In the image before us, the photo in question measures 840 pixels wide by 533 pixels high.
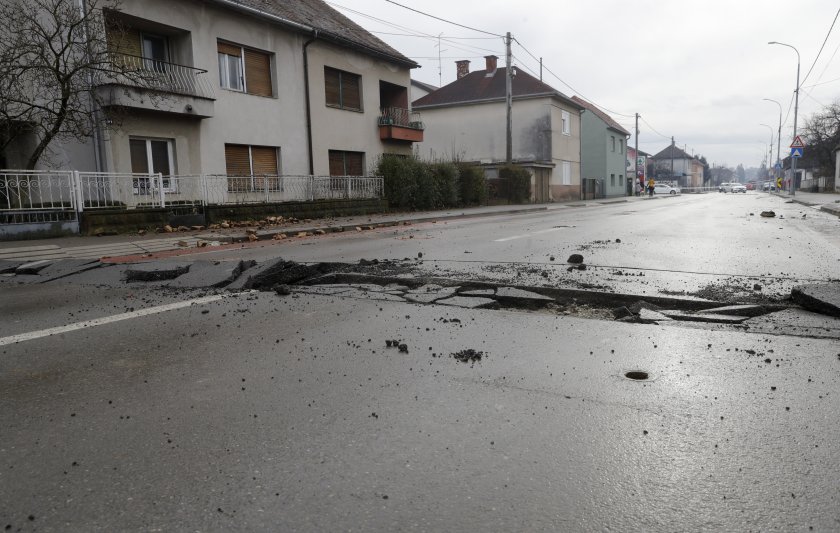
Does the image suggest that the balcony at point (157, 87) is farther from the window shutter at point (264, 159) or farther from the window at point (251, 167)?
the window shutter at point (264, 159)

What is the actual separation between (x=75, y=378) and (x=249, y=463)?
73.1 inches

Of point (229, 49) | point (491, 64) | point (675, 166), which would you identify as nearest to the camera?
point (229, 49)

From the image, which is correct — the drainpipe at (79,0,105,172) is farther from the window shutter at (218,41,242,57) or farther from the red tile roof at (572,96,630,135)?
the red tile roof at (572,96,630,135)

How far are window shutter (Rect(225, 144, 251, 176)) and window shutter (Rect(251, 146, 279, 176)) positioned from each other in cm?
31

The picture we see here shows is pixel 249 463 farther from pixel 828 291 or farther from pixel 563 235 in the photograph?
pixel 563 235

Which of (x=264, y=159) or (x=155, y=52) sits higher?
(x=155, y=52)

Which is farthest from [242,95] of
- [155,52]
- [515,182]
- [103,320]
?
[515,182]

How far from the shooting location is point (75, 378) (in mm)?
3750

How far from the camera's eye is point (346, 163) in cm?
2469

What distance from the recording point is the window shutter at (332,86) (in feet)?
77.9

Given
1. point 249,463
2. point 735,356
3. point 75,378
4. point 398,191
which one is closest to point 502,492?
point 249,463

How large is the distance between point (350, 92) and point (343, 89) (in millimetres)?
461

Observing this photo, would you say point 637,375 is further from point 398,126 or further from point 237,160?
point 398,126

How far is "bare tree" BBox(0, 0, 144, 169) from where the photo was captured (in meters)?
13.6
